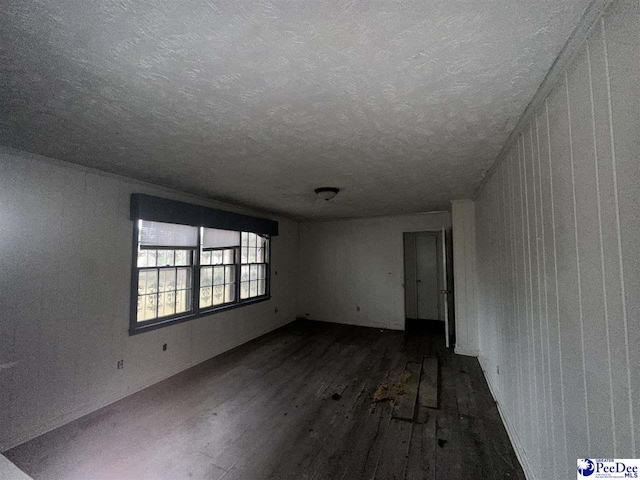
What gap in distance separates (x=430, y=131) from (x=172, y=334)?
3824 mm

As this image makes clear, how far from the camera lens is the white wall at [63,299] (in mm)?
2152

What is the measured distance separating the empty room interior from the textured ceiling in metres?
0.01

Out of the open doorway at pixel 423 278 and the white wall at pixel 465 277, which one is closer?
the white wall at pixel 465 277

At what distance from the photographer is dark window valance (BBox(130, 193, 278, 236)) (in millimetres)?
3029

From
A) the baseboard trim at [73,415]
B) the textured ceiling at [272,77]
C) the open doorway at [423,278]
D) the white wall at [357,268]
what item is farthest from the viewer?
the open doorway at [423,278]

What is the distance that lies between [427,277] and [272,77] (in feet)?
19.8

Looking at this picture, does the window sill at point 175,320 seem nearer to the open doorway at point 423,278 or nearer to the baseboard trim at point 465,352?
the baseboard trim at point 465,352

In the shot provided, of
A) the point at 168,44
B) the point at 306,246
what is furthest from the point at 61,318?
the point at 306,246

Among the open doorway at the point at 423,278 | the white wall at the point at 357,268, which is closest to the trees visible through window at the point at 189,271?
the white wall at the point at 357,268

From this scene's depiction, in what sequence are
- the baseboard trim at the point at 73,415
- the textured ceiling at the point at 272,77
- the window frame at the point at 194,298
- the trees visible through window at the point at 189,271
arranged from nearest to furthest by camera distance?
the textured ceiling at the point at 272,77 → the baseboard trim at the point at 73,415 → the window frame at the point at 194,298 → the trees visible through window at the point at 189,271

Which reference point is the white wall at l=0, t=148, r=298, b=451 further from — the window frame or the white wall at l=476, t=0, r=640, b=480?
the white wall at l=476, t=0, r=640, b=480

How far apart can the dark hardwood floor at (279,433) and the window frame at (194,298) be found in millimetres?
736

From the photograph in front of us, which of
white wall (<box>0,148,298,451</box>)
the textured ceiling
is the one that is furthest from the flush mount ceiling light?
white wall (<box>0,148,298,451</box>)

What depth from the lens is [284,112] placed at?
5.20 feet
